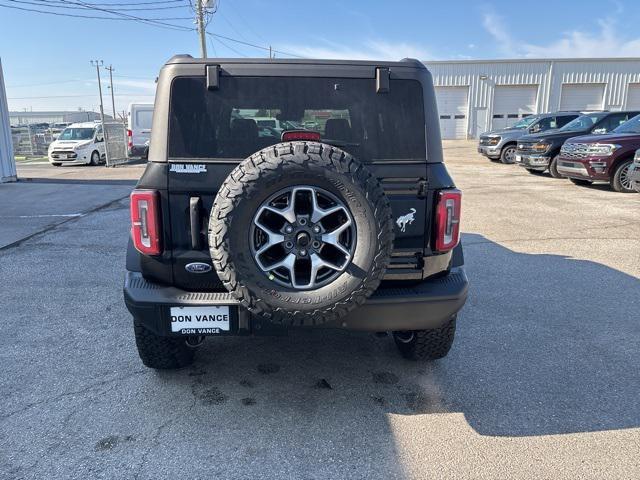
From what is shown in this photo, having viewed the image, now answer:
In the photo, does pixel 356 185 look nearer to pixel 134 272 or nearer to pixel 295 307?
pixel 295 307

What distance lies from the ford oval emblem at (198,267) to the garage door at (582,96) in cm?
3784

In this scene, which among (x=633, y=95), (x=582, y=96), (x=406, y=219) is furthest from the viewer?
(x=582, y=96)

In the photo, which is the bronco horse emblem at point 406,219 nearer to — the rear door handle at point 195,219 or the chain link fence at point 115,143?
the rear door handle at point 195,219

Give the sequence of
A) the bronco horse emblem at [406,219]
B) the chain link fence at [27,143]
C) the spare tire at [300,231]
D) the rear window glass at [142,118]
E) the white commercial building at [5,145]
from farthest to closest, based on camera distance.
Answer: the chain link fence at [27,143] → the rear window glass at [142,118] → the white commercial building at [5,145] → the bronco horse emblem at [406,219] → the spare tire at [300,231]

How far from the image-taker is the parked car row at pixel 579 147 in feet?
35.1

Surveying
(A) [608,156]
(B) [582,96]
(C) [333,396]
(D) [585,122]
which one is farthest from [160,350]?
(B) [582,96]

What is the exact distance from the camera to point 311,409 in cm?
296

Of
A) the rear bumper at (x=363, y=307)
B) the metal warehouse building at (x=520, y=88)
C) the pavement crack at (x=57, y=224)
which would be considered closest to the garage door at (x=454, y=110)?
the metal warehouse building at (x=520, y=88)

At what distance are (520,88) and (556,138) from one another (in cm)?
2360

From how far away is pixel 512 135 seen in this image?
18.0 meters

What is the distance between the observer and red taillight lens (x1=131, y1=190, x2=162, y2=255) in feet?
8.77

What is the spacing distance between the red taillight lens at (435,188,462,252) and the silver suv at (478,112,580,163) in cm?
1572

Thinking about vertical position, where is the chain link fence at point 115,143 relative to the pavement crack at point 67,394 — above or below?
above

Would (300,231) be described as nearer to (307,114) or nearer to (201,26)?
(307,114)
